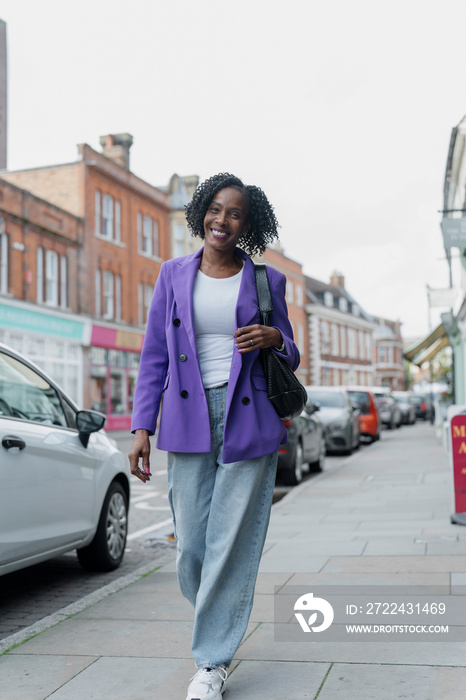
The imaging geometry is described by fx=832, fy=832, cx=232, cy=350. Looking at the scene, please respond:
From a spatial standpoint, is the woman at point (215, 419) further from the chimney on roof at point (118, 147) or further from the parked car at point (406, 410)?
the parked car at point (406, 410)

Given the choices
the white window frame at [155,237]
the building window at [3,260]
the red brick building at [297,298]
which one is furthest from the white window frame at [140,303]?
the red brick building at [297,298]

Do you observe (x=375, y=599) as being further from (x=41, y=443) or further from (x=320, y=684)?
(x=41, y=443)

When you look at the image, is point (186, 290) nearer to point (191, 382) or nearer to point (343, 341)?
point (191, 382)

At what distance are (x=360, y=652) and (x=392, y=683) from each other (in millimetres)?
435

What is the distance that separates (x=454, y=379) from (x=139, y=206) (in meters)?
16.2

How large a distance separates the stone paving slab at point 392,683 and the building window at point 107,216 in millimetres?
30074

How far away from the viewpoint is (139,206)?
35656mm

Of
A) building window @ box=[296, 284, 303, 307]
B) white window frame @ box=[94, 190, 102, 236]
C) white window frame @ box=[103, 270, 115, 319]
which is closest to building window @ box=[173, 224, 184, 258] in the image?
white window frame @ box=[103, 270, 115, 319]

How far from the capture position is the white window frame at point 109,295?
32.5 metres

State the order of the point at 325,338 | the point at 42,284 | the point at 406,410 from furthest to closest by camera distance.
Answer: the point at 325,338
the point at 406,410
the point at 42,284

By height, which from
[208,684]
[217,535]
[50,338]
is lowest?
[208,684]

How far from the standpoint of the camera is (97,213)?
32094 mm

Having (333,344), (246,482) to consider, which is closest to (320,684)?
(246,482)

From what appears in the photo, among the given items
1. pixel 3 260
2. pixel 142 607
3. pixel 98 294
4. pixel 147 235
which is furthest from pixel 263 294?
pixel 147 235
